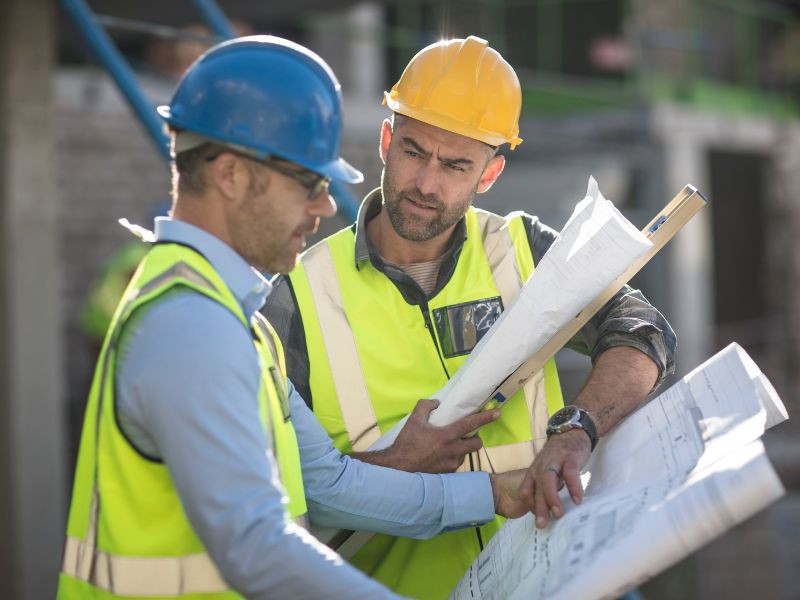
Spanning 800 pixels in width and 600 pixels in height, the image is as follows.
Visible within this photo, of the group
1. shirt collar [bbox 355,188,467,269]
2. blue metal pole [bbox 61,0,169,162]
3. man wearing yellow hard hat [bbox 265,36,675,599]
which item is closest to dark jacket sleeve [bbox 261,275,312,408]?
man wearing yellow hard hat [bbox 265,36,675,599]

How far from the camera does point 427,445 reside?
8.08 ft

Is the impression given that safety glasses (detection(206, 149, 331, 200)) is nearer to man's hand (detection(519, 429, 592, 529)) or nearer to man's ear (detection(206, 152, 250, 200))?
man's ear (detection(206, 152, 250, 200))

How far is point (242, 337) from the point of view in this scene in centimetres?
179

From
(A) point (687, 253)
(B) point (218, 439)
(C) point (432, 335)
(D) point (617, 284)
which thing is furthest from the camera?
(A) point (687, 253)

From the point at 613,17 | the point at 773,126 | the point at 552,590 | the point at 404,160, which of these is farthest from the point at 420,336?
the point at 613,17

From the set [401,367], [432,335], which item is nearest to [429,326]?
[432,335]

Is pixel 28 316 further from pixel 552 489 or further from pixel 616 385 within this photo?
pixel 552 489

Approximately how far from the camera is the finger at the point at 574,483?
7.33 ft

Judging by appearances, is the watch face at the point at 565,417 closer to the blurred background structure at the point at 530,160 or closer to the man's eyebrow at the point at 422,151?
the man's eyebrow at the point at 422,151

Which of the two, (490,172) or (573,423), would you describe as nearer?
(573,423)

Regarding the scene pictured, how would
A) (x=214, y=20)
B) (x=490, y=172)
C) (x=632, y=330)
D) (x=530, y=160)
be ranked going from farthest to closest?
(x=530, y=160)
(x=214, y=20)
(x=490, y=172)
(x=632, y=330)

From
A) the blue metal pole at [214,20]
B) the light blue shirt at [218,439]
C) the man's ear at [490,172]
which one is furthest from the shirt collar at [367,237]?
the blue metal pole at [214,20]

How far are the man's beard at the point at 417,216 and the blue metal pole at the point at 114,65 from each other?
3.93 ft

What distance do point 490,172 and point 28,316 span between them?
3030 mm
